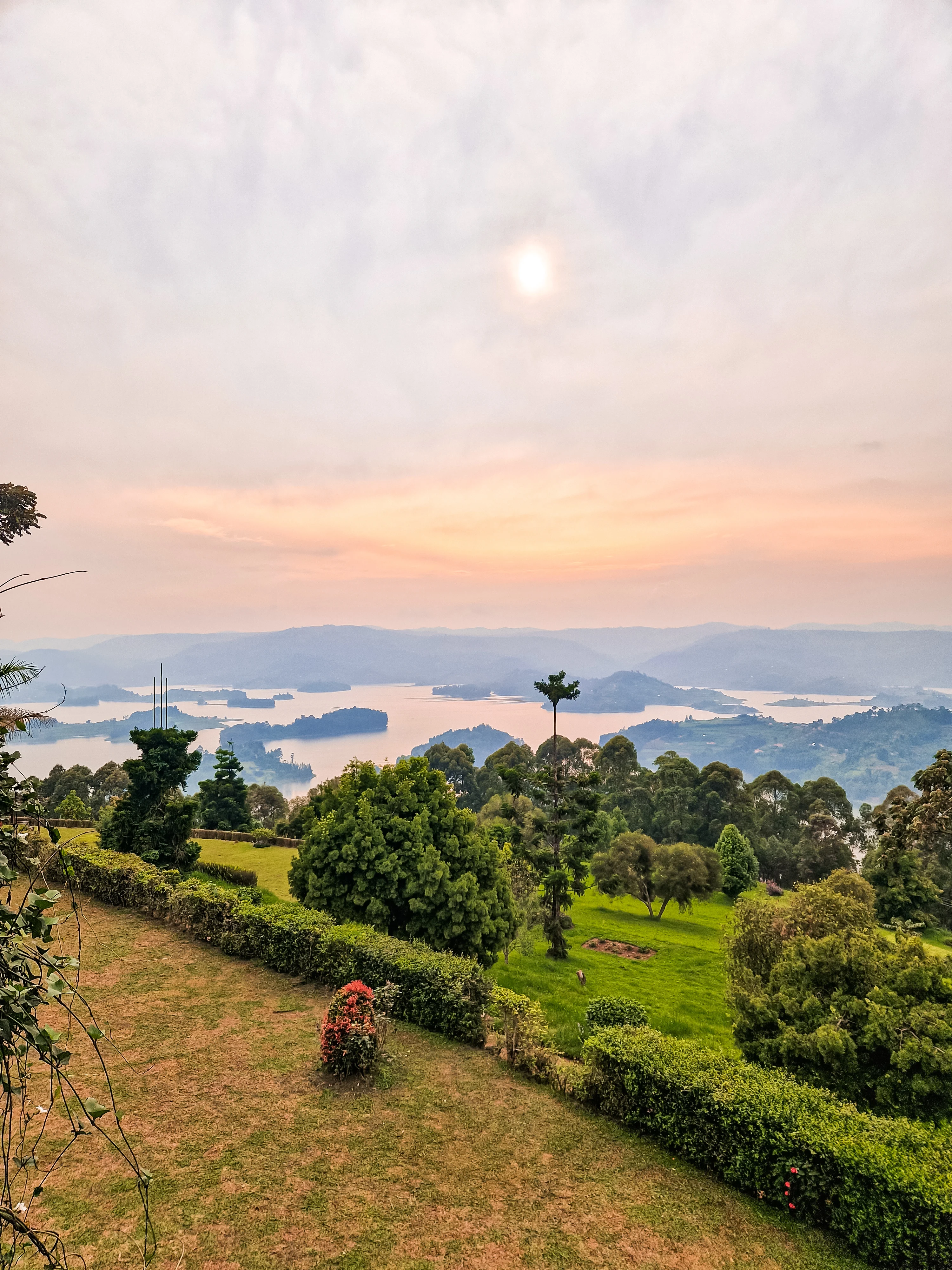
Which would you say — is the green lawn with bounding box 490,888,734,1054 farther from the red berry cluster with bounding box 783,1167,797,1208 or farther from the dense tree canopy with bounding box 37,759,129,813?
the dense tree canopy with bounding box 37,759,129,813

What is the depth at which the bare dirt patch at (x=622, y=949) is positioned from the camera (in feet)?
83.4

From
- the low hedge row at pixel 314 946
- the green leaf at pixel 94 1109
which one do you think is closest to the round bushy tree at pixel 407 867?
the low hedge row at pixel 314 946

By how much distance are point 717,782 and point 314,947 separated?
50.6 metres

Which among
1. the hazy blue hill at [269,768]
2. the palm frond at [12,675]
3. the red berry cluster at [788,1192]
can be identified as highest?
the palm frond at [12,675]

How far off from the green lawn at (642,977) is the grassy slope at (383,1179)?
3.76 metres

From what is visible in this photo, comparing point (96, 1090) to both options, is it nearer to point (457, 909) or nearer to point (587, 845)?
point (457, 909)

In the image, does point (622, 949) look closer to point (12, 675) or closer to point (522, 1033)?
Result: point (522, 1033)

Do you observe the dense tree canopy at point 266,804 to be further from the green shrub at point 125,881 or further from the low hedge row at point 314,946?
the low hedge row at point 314,946

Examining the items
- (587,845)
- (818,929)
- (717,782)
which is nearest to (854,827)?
(717,782)

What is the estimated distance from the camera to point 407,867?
14.4 metres

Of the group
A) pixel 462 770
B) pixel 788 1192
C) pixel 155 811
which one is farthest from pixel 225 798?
pixel 788 1192

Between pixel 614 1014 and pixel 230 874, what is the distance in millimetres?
15888

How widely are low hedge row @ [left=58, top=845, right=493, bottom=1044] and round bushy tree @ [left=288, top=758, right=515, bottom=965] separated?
1046 mm

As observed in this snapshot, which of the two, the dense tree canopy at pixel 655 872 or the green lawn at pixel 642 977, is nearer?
the green lawn at pixel 642 977
